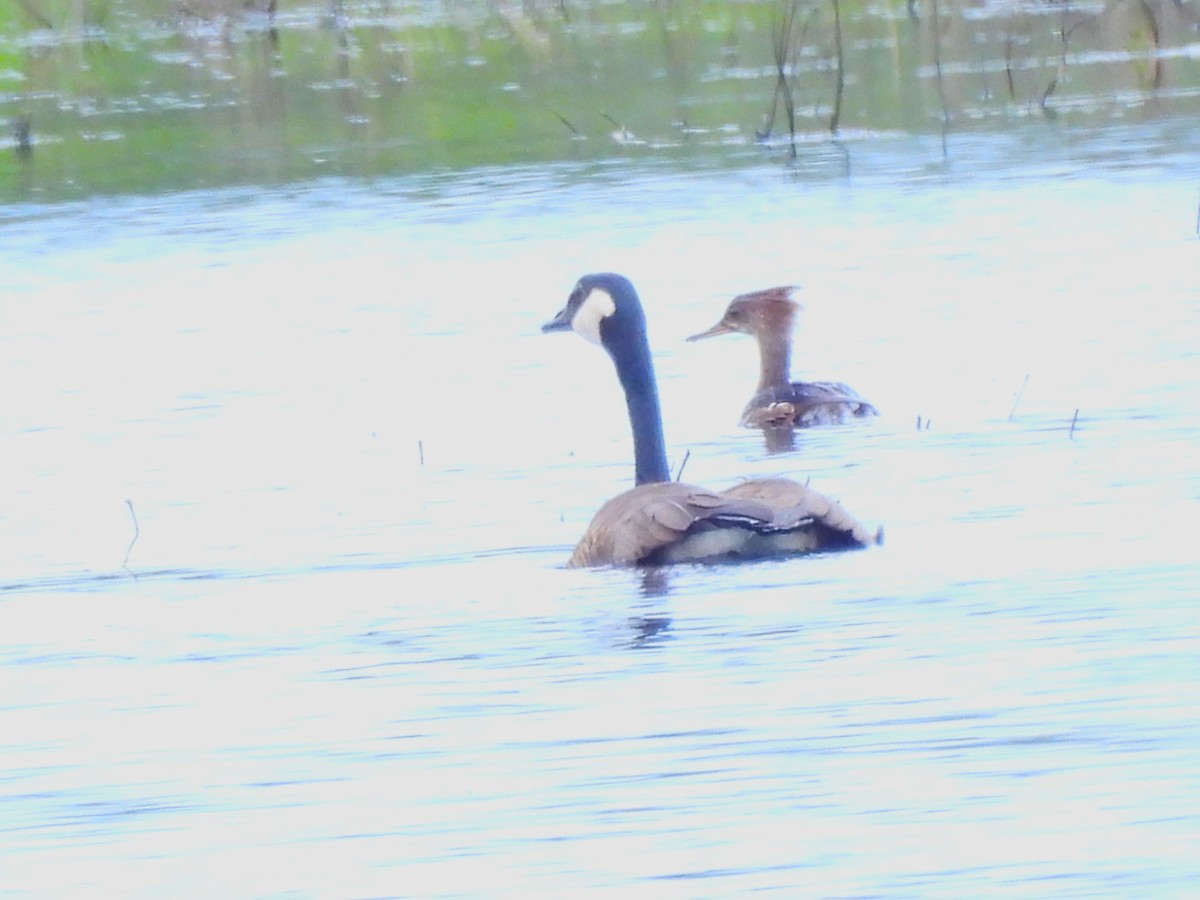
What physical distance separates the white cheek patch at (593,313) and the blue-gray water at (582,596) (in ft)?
2.24

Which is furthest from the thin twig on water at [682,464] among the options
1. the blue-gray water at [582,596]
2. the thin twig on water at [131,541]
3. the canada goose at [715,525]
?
the thin twig on water at [131,541]

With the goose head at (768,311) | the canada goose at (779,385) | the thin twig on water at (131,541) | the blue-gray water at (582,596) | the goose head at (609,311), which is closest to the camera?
the blue-gray water at (582,596)

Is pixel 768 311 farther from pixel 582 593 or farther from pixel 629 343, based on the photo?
pixel 582 593

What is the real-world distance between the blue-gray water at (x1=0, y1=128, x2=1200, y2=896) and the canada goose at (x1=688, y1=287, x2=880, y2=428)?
0.18 m

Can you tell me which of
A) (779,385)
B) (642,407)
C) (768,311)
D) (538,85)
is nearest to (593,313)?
(642,407)

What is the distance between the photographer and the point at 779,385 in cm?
1248

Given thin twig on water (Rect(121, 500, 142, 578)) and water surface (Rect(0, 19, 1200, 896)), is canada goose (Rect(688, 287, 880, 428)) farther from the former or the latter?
thin twig on water (Rect(121, 500, 142, 578))

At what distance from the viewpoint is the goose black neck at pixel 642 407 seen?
33.2ft

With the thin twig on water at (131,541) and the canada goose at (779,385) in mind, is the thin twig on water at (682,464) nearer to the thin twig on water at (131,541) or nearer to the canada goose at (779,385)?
the canada goose at (779,385)

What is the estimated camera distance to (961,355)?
1398 cm

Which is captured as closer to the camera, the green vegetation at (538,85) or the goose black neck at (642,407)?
the goose black neck at (642,407)

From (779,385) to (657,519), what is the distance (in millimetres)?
3585

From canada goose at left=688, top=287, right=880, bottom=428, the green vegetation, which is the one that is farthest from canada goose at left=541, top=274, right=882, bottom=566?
the green vegetation

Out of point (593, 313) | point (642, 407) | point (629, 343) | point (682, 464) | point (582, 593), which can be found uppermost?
A: point (593, 313)
